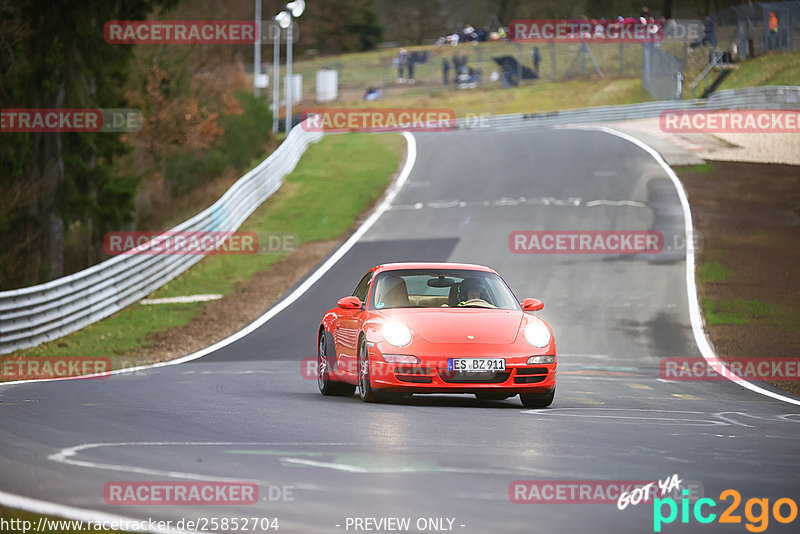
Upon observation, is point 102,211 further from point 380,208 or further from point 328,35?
point 328,35

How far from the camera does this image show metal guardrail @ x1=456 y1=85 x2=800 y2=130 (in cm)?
4775

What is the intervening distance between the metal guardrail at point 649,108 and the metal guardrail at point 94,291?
23378 millimetres

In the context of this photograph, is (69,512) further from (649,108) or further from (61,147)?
(649,108)

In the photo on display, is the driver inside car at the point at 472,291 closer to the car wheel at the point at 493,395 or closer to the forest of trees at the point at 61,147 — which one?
the car wheel at the point at 493,395

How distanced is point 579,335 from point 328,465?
1453 cm

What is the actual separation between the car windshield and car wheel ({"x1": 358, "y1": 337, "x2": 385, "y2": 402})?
639 mm

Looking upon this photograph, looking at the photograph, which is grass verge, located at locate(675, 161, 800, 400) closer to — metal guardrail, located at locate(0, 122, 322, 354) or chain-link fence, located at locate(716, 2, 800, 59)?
metal guardrail, located at locate(0, 122, 322, 354)

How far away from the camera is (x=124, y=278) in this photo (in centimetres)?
2494

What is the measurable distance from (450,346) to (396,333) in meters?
0.53

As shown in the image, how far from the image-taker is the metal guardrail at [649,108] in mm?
47750

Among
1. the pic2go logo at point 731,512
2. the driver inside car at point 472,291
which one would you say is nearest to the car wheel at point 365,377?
the driver inside car at point 472,291

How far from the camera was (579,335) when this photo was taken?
837 inches

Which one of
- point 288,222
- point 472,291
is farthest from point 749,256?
point 472,291

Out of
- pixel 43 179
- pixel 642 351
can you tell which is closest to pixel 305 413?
pixel 642 351
